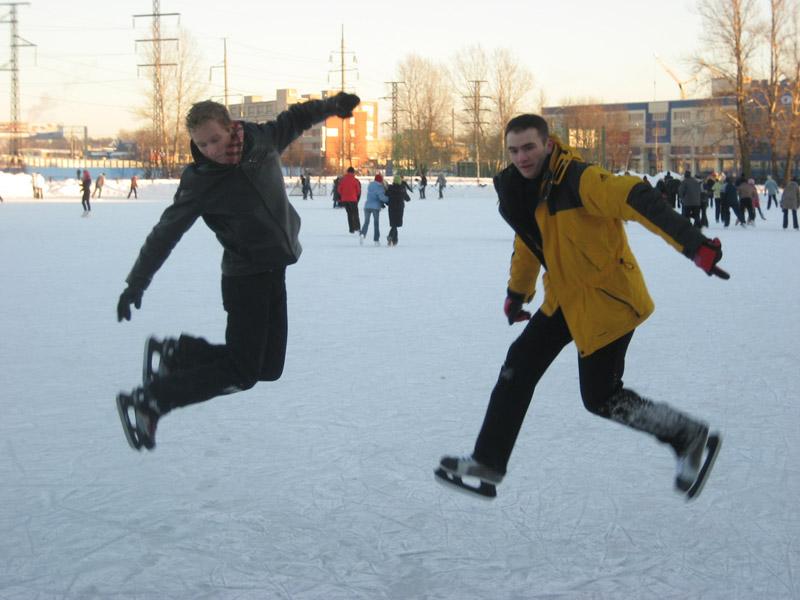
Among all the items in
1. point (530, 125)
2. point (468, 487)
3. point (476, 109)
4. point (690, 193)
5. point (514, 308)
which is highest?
point (476, 109)

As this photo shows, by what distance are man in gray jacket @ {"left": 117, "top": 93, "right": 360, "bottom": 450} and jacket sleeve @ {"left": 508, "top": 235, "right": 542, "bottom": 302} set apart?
783mm

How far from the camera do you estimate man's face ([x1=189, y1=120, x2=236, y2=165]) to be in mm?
3264

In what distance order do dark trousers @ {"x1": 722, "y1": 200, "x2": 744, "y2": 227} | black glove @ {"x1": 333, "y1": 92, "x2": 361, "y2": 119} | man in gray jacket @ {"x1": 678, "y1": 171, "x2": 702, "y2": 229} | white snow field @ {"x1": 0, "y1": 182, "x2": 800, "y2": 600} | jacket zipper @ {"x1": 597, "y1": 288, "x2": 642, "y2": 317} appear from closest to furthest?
white snow field @ {"x1": 0, "y1": 182, "x2": 800, "y2": 600} → jacket zipper @ {"x1": 597, "y1": 288, "x2": 642, "y2": 317} → black glove @ {"x1": 333, "y1": 92, "x2": 361, "y2": 119} → man in gray jacket @ {"x1": 678, "y1": 171, "x2": 702, "y2": 229} → dark trousers @ {"x1": 722, "y1": 200, "x2": 744, "y2": 227}

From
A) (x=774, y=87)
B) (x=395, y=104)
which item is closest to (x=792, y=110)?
(x=774, y=87)

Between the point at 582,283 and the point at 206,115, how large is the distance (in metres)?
1.35

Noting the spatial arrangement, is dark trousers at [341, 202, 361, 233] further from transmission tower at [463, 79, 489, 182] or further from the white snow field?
transmission tower at [463, 79, 489, 182]

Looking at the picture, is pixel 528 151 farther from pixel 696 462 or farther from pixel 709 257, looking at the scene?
pixel 696 462

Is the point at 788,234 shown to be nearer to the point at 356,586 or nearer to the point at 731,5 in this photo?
the point at 356,586

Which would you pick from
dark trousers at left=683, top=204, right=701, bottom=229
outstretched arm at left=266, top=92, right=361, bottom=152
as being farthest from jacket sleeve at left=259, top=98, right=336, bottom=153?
dark trousers at left=683, top=204, right=701, bottom=229

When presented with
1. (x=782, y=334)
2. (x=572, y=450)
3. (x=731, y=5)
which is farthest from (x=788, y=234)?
(x=731, y=5)

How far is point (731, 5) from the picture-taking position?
143 ft

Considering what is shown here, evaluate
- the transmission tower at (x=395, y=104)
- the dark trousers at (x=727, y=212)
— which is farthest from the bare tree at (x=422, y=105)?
the dark trousers at (x=727, y=212)

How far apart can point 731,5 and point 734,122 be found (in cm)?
547

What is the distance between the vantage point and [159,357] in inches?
146
